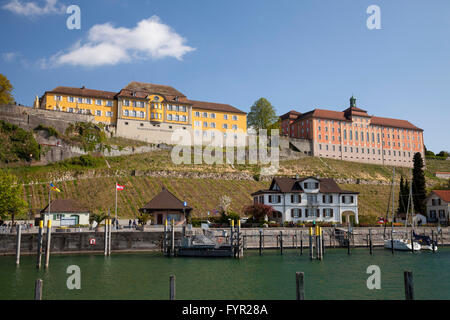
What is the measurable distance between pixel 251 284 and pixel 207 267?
32.8 ft

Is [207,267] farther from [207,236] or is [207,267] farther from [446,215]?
[446,215]

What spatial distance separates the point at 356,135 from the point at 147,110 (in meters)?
69.0

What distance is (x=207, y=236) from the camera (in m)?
50.5

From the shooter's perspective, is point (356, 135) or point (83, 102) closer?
point (83, 102)

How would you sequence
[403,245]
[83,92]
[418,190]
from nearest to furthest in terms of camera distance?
1. [403,245]
2. [418,190]
3. [83,92]

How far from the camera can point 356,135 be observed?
133250 mm

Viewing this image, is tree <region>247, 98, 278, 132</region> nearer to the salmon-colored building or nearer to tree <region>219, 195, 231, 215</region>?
the salmon-colored building

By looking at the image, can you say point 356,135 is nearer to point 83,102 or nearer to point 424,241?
point 424,241

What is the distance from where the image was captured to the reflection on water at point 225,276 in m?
26.4

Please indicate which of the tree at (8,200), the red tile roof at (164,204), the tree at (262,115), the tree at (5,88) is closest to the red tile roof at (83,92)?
the tree at (5,88)

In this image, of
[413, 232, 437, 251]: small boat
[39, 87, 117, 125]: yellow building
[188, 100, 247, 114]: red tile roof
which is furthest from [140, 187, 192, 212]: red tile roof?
[188, 100, 247, 114]: red tile roof

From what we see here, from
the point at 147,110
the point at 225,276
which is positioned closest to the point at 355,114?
the point at 147,110

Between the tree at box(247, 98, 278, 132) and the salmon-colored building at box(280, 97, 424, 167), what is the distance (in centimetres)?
1259
